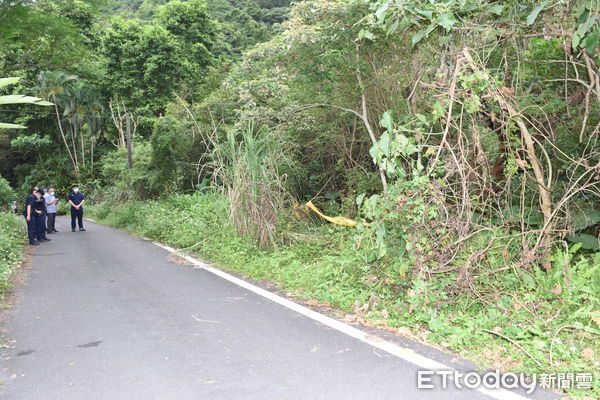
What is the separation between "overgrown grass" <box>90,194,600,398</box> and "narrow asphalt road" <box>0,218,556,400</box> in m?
0.58

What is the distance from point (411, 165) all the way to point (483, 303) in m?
1.54

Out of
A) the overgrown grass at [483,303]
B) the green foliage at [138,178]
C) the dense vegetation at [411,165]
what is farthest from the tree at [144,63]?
the overgrown grass at [483,303]

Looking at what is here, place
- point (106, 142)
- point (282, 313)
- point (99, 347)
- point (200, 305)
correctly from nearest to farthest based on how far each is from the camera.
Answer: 1. point (99, 347)
2. point (282, 313)
3. point (200, 305)
4. point (106, 142)

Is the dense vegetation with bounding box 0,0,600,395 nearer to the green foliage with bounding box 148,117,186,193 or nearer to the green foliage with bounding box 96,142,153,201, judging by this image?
the green foliage with bounding box 148,117,186,193

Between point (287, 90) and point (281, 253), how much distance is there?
3.77 metres

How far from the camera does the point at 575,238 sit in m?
5.77

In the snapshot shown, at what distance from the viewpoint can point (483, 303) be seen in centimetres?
447

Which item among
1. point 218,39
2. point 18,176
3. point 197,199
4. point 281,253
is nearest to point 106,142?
point 18,176

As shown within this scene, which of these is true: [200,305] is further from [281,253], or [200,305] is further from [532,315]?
[532,315]

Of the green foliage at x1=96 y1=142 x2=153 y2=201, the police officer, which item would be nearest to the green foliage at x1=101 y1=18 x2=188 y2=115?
the green foliage at x1=96 y1=142 x2=153 y2=201

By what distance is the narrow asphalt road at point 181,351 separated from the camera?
3.21m

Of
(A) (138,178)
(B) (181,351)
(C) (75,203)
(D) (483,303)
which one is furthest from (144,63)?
(D) (483,303)

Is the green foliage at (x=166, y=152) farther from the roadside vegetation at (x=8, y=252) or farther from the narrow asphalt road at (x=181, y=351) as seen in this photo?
the narrow asphalt road at (x=181, y=351)

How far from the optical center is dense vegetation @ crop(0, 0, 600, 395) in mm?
4480
